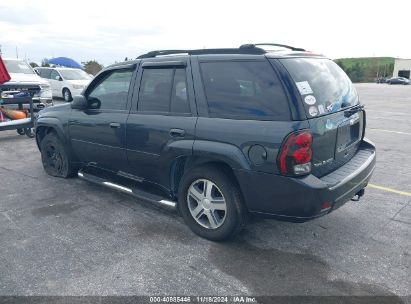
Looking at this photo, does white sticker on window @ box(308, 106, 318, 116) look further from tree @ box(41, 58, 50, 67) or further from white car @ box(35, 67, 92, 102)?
tree @ box(41, 58, 50, 67)

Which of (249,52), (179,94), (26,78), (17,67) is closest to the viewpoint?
(249,52)

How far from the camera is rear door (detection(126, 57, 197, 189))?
367 centimetres

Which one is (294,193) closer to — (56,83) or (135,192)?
(135,192)

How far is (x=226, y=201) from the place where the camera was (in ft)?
11.3

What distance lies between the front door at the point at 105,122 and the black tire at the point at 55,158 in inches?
18.0

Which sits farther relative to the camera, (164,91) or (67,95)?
(67,95)

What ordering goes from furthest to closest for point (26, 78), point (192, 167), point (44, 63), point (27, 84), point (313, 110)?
A: point (44, 63)
point (26, 78)
point (27, 84)
point (192, 167)
point (313, 110)

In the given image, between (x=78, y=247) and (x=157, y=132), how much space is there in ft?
4.55

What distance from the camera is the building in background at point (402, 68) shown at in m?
80.8

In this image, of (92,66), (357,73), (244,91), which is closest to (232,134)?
(244,91)

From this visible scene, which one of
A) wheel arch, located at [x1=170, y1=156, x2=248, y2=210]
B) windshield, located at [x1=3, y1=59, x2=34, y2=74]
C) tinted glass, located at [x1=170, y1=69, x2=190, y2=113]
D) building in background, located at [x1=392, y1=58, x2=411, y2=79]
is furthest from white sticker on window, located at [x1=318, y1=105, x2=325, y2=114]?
building in background, located at [x1=392, y1=58, x2=411, y2=79]

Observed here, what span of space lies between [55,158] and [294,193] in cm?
403

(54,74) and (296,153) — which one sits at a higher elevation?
(54,74)

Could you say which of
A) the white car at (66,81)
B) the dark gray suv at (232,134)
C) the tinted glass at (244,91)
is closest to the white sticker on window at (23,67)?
the white car at (66,81)
